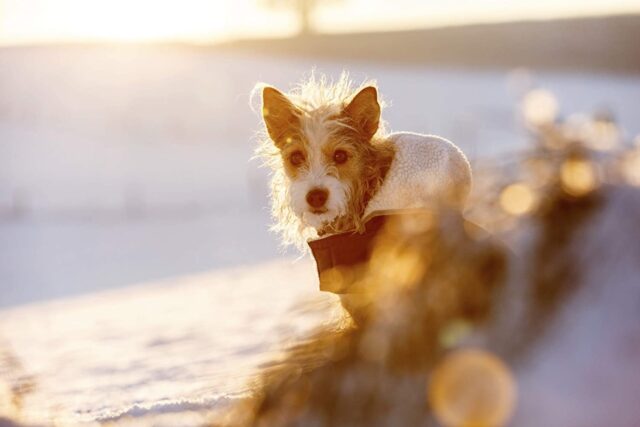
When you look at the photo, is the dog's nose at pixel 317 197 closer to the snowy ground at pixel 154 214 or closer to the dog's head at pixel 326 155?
the dog's head at pixel 326 155

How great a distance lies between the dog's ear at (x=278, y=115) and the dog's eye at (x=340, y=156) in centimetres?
38

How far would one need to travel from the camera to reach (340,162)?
4.86 m

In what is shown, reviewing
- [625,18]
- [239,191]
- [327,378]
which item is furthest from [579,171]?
[625,18]

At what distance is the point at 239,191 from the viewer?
71.6 feet

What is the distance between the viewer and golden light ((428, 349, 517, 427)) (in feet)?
4.13

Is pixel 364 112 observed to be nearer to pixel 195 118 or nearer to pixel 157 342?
pixel 157 342

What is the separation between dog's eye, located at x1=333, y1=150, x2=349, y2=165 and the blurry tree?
133 ft

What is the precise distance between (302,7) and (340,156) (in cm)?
4184

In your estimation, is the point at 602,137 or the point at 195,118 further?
the point at 195,118

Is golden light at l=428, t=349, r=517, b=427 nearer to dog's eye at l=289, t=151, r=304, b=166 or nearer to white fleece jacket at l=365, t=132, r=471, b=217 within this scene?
white fleece jacket at l=365, t=132, r=471, b=217

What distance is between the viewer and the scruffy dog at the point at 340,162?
433 centimetres

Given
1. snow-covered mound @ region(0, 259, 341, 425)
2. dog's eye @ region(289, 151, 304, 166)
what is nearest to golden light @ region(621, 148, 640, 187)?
snow-covered mound @ region(0, 259, 341, 425)

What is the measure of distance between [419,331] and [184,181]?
22.1 meters

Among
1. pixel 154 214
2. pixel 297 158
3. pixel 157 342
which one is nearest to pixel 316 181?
pixel 297 158
